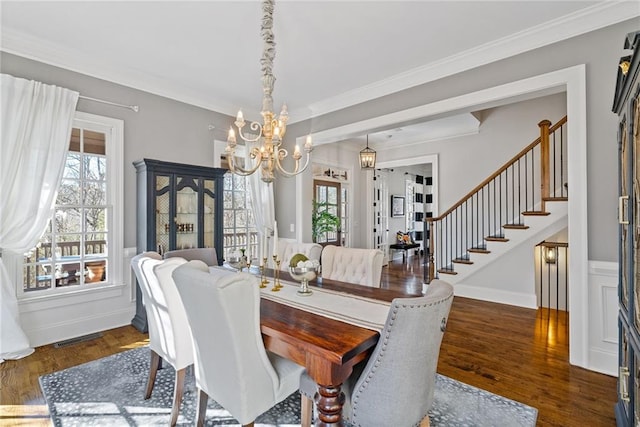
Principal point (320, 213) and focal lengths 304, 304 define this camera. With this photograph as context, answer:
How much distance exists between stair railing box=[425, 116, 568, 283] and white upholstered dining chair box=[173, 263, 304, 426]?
391 cm

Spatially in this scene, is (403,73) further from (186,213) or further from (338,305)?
(186,213)

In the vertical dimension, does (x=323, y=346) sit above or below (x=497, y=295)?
above

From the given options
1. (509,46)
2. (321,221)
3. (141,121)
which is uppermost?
(509,46)

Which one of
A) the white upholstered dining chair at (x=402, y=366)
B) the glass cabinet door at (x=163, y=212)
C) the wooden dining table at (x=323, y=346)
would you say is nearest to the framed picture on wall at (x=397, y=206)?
the glass cabinet door at (x=163, y=212)

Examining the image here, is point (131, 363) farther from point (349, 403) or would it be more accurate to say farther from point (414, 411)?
point (414, 411)

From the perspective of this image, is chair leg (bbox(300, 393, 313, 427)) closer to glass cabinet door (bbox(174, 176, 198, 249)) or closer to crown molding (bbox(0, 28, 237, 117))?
glass cabinet door (bbox(174, 176, 198, 249))

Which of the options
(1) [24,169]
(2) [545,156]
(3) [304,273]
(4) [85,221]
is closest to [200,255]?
(4) [85,221]

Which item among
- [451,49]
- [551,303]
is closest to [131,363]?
[451,49]

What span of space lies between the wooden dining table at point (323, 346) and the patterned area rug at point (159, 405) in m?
0.74

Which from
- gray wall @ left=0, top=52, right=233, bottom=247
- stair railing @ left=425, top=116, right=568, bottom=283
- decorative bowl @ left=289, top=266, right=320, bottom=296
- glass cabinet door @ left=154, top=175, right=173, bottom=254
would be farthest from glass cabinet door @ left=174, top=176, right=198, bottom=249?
stair railing @ left=425, top=116, right=568, bottom=283

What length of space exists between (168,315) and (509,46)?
352 centimetres

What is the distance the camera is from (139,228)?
3498 millimetres

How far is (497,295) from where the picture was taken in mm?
4422

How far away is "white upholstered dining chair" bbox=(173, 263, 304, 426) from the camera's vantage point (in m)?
1.28
